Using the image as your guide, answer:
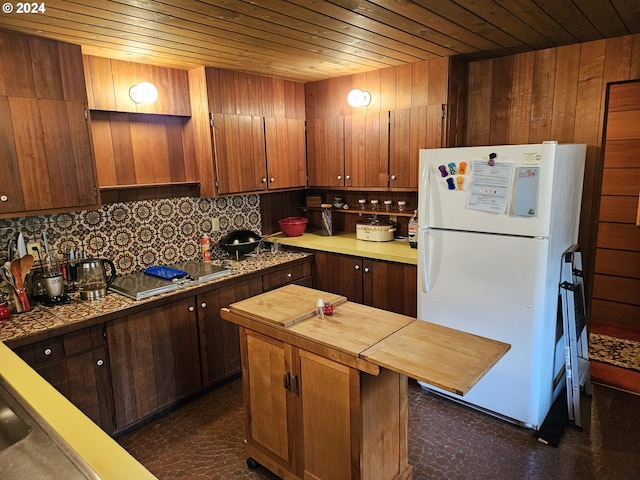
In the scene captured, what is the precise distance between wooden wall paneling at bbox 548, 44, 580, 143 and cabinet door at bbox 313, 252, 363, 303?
65.4 inches

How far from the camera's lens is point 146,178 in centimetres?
313

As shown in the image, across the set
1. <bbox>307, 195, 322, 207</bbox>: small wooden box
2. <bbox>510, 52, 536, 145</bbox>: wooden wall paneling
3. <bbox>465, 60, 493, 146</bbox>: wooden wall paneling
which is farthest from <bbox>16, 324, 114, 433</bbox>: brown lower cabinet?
<bbox>510, 52, 536, 145</bbox>: wooden wall paneling

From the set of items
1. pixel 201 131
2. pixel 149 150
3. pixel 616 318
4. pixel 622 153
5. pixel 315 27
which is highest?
pixel 315 27

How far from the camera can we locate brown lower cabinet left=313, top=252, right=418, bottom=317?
316cm

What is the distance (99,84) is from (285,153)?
1536 millimetres

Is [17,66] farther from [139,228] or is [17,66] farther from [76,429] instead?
[76,429]

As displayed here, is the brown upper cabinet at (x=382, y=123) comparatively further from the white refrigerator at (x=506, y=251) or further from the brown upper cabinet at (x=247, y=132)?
the white refrigerator at (x=506, y=251)

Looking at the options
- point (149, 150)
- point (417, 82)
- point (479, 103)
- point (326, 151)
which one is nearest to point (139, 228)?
point (149, 150)

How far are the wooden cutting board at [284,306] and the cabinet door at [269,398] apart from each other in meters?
0.10

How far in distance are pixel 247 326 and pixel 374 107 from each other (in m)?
2.17

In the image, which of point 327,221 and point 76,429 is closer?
point 76,429

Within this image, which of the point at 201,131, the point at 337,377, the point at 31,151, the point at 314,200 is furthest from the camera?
the point at 314,200

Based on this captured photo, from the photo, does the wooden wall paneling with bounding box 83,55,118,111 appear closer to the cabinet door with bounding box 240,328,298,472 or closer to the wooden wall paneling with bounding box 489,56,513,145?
the cabinet door with bounding box 240,328,298,472

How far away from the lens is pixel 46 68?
2342 mm
